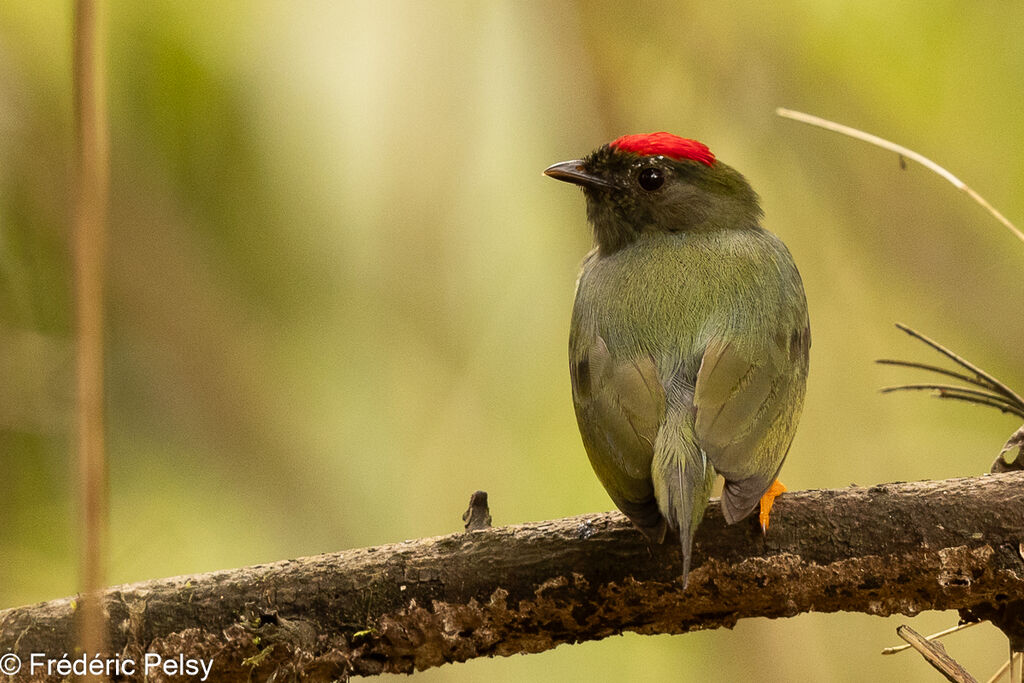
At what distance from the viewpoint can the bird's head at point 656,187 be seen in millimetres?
3162

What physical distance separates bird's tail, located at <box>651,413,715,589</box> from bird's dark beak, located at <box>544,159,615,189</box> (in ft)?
3.42

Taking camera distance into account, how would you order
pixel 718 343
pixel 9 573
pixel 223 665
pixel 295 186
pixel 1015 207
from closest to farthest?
pixel 223 665, pixel 718 343, pixel 9 573, pixel 1015 207, pixel 295 186

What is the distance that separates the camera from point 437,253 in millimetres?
4387

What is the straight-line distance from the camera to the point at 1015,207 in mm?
4023

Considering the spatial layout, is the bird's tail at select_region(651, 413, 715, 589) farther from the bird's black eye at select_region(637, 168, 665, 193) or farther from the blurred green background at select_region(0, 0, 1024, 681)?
the blurred green background at select_region(0, 0, 1024, 681)

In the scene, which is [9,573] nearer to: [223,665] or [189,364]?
[189,364]

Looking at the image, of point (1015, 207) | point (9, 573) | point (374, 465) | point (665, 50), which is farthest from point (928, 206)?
point (9, 573)

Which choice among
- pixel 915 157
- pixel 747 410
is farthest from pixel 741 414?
pixel 915 157

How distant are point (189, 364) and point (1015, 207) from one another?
11.5 feet

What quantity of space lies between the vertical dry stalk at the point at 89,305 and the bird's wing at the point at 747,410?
137 cm

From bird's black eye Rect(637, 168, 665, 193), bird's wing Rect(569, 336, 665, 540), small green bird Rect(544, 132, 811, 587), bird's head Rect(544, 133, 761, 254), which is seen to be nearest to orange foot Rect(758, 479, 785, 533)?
small green bird Rect(544, 132, 811, 587)

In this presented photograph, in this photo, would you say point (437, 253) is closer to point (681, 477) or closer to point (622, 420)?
point (622, 420)

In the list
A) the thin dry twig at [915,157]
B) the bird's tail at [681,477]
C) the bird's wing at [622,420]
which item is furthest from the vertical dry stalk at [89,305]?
the thin dry twig at [915,157]

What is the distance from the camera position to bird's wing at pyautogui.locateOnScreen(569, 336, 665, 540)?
2268 millimetres
